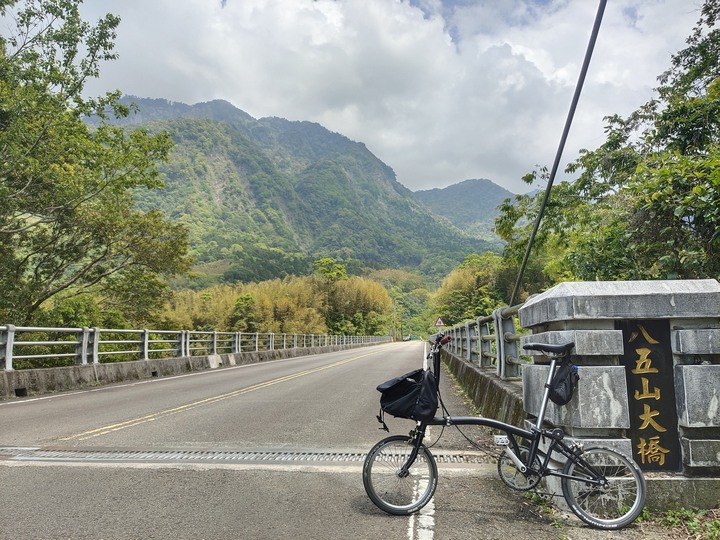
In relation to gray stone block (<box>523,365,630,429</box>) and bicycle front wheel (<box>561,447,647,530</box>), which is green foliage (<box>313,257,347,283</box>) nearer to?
gray stone block (<box>523,365,630,429</box>)

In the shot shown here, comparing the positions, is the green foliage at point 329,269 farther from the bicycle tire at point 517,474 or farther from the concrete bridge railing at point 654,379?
the concrete bridge railing at point 654,379

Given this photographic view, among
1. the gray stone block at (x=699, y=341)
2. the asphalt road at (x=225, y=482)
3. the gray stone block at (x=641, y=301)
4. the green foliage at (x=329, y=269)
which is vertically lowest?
the asphalt road at (x=225, y=482)

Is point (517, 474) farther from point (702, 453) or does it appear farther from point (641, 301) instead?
point (641, 301)

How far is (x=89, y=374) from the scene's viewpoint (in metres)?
14.0

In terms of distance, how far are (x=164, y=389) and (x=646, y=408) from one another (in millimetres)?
11447

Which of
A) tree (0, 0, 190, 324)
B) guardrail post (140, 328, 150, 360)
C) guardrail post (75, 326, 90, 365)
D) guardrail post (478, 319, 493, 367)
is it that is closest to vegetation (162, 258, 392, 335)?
tree (0, 0, 190, 324)

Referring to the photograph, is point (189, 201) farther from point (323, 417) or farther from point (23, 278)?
point (323, 417)

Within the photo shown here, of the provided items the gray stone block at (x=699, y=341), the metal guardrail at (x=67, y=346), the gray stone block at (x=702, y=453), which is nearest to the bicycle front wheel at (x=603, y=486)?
the gray stone block at (x=702, y=453)

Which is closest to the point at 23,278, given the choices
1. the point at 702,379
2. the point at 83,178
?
the point at 83,178

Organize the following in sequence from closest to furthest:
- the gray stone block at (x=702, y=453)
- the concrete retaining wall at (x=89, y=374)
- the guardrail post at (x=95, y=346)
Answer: the gray stone block at (x=702, y=453) < the concrete retaining wall at (x=89, y=374) < the guardrail post at (x=95, y=346)

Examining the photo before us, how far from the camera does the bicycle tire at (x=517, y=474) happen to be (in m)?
4.21

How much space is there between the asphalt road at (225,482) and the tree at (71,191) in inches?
472

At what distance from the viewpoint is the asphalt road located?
383 cm

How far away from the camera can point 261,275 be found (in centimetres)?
10500
